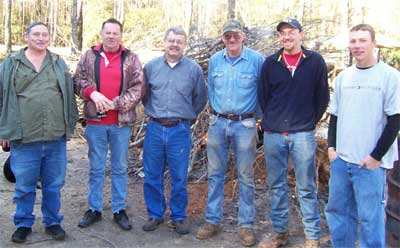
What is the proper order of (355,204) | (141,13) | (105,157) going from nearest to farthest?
(355,204), (105,157), (141,13)

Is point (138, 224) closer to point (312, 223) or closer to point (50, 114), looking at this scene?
point (50, 114)

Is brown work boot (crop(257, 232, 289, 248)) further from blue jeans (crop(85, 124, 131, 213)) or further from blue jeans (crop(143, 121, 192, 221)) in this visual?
blue jeans (crop(85, 124, 131, 213))

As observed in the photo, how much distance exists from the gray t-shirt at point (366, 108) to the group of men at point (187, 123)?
0.01 meters

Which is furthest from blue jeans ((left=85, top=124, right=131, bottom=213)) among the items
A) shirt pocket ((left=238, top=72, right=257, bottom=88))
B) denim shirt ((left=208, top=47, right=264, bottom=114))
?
shirt pocket ((left=238, top=72, right=257, bottom=88))

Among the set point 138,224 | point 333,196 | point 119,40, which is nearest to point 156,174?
point 138,224

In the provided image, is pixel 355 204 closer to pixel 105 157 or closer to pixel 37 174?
pixel 105 157

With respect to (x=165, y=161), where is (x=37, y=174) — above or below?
below

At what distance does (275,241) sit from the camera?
438 centimetres

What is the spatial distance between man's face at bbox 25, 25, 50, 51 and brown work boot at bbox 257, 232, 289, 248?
9.14 feet

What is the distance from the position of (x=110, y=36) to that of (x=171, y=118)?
102cm

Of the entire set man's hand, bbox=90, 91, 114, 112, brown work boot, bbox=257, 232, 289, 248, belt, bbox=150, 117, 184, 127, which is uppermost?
man's hand, bbox=90, 91, 114, 112

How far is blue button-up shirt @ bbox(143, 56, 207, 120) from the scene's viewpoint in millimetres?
4594

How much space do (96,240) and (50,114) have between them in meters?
1.33

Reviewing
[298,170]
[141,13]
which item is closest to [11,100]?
[298,170]
